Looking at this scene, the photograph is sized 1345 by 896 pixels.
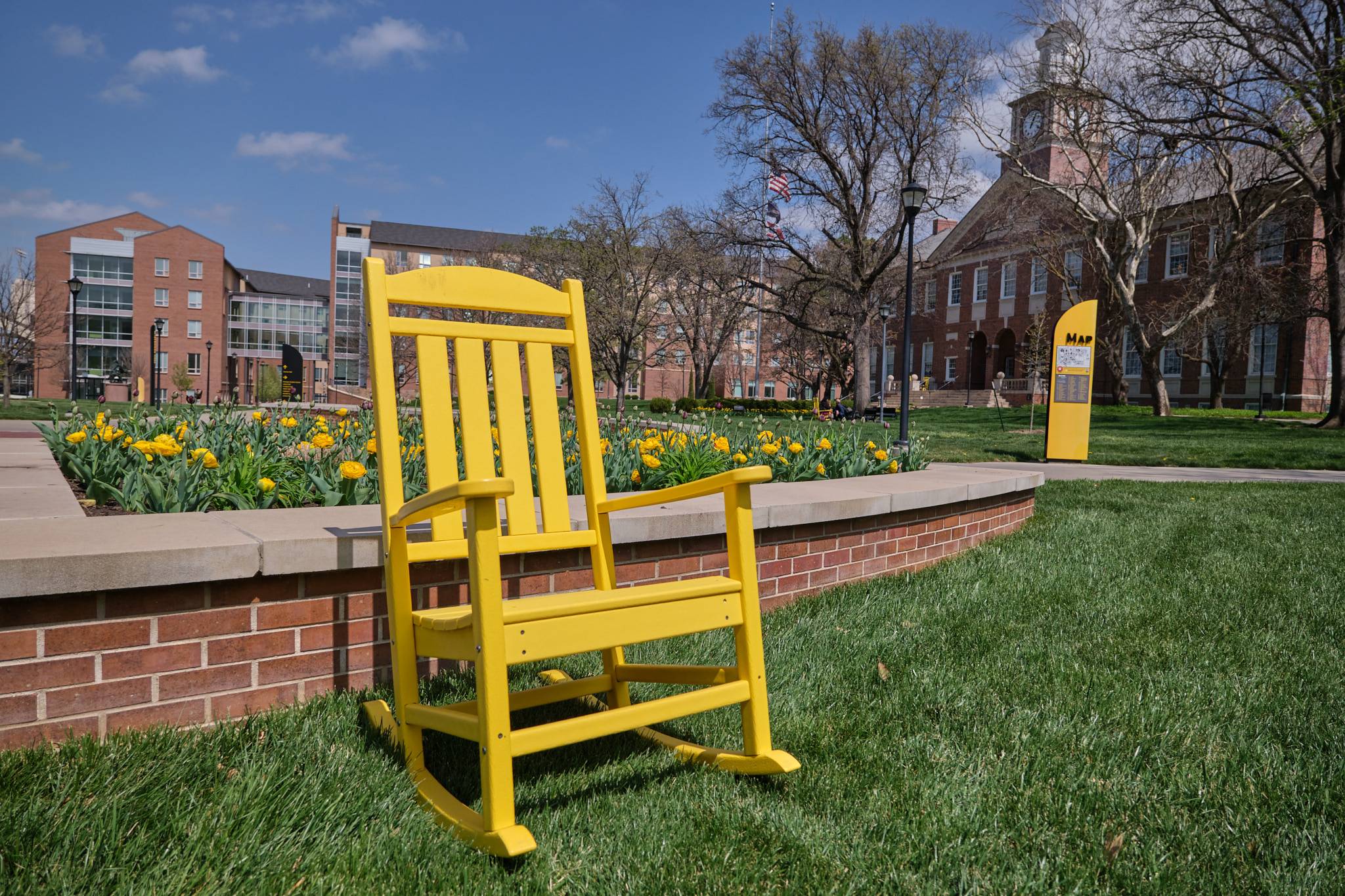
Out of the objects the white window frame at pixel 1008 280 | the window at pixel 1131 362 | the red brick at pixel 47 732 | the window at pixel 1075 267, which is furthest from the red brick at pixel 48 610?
the white window frame at pixel 1008 280

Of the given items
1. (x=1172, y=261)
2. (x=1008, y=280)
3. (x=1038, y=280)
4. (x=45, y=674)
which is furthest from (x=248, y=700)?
(x=1008, y=280)

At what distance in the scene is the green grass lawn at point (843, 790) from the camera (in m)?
1.78

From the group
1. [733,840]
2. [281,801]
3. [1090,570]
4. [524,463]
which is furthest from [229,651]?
[1090,570]

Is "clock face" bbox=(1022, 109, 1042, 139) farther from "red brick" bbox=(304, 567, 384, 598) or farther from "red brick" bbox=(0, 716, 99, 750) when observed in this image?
"red brick" bbox=(0, 716, 99, 750)

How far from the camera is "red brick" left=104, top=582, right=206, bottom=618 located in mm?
2150

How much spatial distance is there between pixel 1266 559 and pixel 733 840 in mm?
4451

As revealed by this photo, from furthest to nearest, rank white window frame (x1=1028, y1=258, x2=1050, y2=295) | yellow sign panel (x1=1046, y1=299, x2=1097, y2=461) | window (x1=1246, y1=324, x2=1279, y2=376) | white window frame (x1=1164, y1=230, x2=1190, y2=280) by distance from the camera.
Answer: white window frame (x1=1028, y1=258, x2=1050, y2=295) → white window frame (x1=1164, y1=230, x2=1190, y2=280) → window (x1=1246, y1=324, x2=1279, y2=376) → yellow sign panel (x1=1046, y1=299, x2=1097, y2=461)

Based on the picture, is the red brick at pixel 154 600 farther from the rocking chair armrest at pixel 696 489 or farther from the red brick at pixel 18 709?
the rocking chair armrest at pixel 696 489

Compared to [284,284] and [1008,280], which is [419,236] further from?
[1008,280]

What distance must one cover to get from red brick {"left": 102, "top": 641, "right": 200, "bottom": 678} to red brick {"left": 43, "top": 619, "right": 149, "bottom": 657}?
0.03 m

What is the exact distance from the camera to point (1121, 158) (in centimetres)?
2123

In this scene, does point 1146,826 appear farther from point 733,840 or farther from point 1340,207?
point 1340,207

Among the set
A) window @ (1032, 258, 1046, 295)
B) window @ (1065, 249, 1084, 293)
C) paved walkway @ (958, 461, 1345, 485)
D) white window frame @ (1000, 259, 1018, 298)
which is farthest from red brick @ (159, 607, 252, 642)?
white window frame @ (1000, 259, 1018, 298)

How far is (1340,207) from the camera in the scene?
60.9 ft
